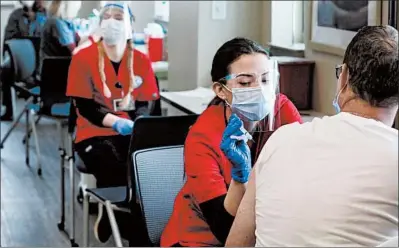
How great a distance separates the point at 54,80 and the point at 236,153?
10.5ft

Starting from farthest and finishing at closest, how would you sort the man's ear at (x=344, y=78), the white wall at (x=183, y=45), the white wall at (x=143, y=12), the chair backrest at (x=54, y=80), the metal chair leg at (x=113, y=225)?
1. the white wall at (x=143, y=12)
2. the chair backrest at (x=54, y=80)
3. the white wall at (x=183, y=45)
4. the metal chair leg at (x=113, y=225)
5. the man's ear at (x=344, y=78)

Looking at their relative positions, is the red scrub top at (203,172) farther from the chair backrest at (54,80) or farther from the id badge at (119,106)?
the chair backrest at (54,80)

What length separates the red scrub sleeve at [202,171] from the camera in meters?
1.70

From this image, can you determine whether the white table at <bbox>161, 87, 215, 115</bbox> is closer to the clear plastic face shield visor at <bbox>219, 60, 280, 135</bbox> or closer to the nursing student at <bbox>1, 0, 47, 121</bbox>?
the clear plastic face shield visor at <bbox>219, 60, 280, 135</bbox>

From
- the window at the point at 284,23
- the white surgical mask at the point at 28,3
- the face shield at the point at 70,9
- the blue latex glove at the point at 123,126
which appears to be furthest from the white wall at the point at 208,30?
the white surgical mask at the point at 28,3

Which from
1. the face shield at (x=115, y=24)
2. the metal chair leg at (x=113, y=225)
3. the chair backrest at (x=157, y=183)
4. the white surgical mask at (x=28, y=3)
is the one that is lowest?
the metal chair leg at (x=113, y=225)

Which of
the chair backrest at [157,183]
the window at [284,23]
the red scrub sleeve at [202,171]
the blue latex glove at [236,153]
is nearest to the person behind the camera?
the blue latex glove at [236,153]

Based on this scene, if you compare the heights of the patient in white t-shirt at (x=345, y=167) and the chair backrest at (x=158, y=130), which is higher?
the patient in white t-shirt at (x=345, y=167)

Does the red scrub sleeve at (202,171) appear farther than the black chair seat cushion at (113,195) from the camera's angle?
No

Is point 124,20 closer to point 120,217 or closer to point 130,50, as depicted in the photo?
point 130,50

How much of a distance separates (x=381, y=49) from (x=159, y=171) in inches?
47.1

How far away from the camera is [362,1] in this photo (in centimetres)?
283

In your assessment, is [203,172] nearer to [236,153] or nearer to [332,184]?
[236,153]

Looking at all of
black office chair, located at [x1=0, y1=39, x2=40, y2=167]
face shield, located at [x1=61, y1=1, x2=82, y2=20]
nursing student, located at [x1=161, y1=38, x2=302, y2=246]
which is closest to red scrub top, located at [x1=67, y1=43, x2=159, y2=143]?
nursing student, located at [x1=161, y1=38, x2=302, y2=246]
